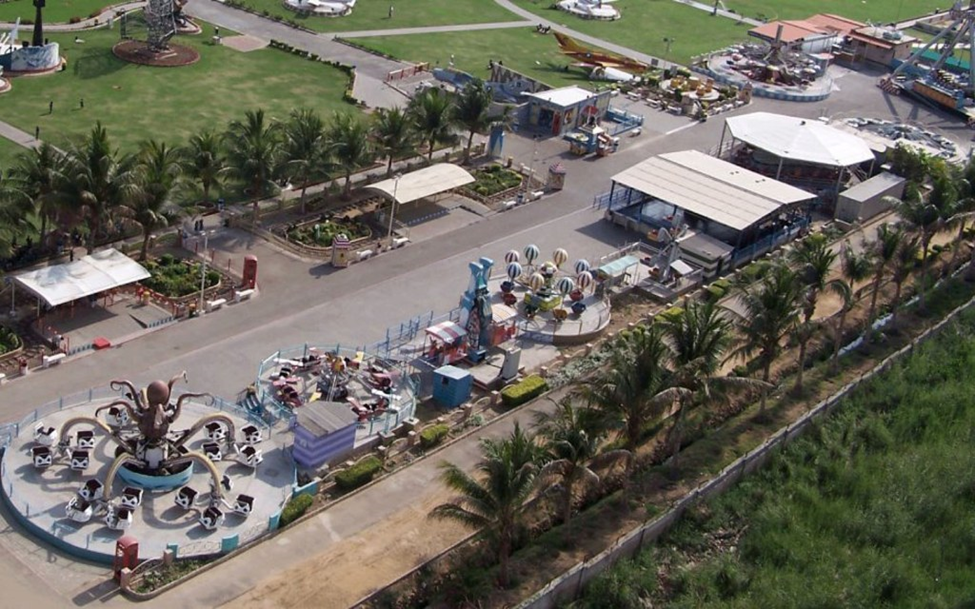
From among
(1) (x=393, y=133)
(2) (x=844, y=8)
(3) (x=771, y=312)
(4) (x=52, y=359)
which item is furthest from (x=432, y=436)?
(2) (x=844, y=8)

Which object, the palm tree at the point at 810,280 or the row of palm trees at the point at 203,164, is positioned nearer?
the palm tree at the point at 810,280

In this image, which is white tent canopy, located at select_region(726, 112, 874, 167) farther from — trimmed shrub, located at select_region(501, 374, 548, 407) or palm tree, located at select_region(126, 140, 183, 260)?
palm tree, located at select_region(126, 140, 183, 260)

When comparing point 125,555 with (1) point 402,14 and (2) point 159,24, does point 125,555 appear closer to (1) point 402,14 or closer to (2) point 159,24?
(2) point 159,24

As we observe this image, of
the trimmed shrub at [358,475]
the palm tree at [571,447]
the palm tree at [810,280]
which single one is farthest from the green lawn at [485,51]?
the palm tree at [571,447]

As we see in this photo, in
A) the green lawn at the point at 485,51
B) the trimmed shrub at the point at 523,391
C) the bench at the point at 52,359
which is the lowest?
the bench at the point at 52,359

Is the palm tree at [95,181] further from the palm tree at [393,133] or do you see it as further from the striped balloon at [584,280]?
the striped balloon at [584,280]

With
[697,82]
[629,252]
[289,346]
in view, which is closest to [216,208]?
[289,346]
